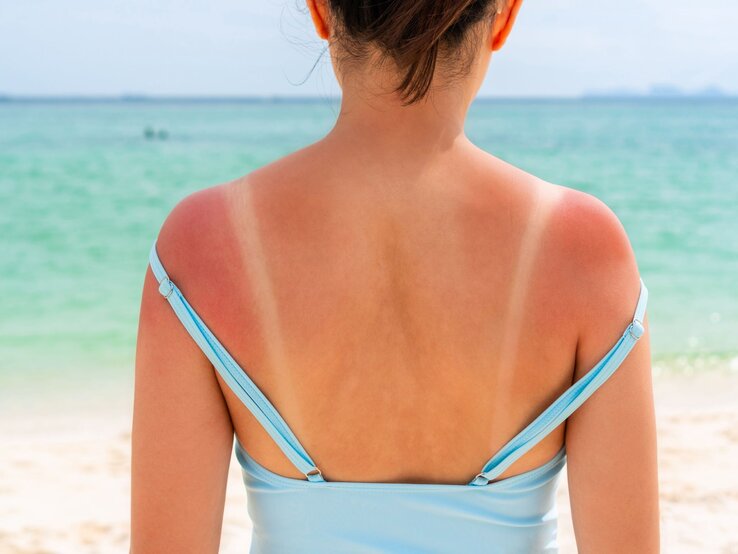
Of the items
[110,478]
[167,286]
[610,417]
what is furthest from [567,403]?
[110,478]

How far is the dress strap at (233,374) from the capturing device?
0.94m

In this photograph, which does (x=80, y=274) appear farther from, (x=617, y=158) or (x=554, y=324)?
(x=617, y=158)

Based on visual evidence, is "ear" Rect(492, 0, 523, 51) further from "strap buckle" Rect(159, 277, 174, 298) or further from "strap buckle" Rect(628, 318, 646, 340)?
"strap buckle" Rect(159, 277, 174, 298)

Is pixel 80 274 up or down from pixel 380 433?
down

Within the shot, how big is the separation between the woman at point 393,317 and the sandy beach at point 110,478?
2.17 metres

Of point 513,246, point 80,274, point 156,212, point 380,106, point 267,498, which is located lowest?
point 156,212

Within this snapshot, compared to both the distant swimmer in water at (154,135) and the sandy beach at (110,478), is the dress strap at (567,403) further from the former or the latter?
the distant swimmer in water at (154,135)

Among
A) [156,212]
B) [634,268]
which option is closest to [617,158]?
[156,212]

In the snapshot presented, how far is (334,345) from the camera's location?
95 cm

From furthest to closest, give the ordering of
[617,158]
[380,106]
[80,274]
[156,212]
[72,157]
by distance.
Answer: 1. [617,158]
2. [72,157]
3. [156,212]
4. [80,274]
5. [380,106]

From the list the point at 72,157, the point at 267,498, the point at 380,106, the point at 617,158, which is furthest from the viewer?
the point at 617,158

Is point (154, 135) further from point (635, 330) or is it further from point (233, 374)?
point (635, 330)

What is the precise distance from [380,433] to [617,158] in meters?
22.9

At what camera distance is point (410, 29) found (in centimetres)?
87
